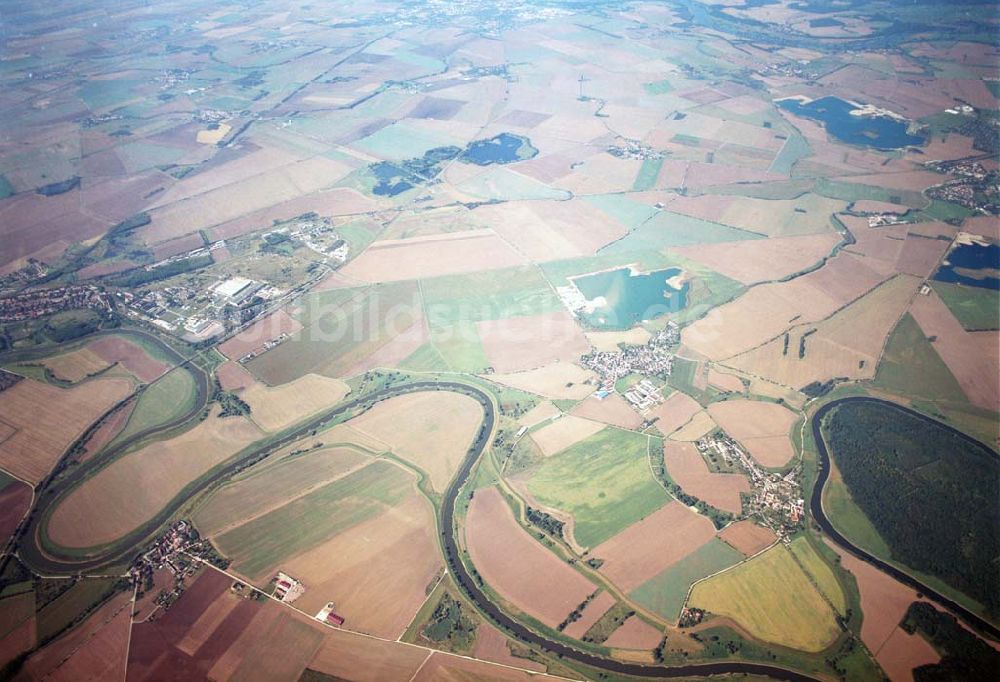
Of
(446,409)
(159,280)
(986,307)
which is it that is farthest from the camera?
(159,280)

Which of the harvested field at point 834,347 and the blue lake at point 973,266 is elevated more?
the blue lake at point 973,266

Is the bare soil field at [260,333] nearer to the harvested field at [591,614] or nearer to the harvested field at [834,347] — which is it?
the harvested field at [591,614]

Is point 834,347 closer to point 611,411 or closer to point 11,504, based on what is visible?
point 611,411

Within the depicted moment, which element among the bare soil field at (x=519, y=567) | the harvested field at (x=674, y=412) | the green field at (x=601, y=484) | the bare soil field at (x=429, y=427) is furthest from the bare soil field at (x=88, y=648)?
the harvested field at (x=674, y=412)

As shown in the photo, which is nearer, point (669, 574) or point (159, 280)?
point (669, 574)

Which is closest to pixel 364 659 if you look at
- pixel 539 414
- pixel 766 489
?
pixel 539 414

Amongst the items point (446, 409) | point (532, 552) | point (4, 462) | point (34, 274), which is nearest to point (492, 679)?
point (532, 552)

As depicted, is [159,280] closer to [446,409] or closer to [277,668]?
[446,409]
